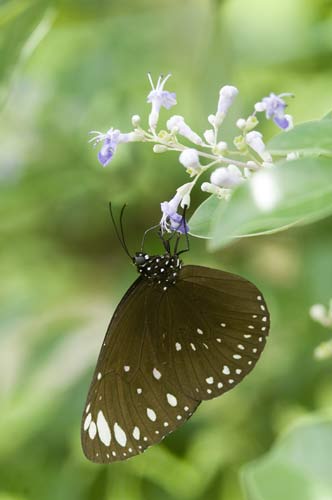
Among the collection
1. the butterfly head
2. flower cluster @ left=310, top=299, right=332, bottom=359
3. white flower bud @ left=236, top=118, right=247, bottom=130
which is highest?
white flower bud @ left=236, top=118, right=247, bottom=130

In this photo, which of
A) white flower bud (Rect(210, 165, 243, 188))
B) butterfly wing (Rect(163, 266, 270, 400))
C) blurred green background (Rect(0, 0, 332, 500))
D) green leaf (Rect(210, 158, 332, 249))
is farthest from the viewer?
blurred green background (Rect(0, 0, 332, 500))

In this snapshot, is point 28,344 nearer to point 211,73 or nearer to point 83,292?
point 83,292

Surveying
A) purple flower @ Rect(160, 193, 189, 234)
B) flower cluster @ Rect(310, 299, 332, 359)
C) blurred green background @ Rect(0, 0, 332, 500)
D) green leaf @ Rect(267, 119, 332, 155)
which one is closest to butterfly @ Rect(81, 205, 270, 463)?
flower cluster @ Rect(310, 299, 332, 359)

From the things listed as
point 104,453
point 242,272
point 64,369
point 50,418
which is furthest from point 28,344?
point 104,453

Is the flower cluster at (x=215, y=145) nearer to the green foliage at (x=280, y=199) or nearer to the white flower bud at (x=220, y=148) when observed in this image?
the white flower bud at (x=220, y=148)

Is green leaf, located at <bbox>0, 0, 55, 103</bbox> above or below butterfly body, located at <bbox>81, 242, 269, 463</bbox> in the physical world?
above

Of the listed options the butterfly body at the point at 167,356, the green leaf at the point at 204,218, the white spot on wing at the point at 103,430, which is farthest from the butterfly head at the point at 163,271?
the green leaf at the point at 204,218

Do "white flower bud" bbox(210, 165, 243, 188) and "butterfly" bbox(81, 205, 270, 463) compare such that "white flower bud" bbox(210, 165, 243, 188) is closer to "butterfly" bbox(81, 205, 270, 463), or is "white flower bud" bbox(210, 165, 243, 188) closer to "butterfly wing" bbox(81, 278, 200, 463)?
"butterfly" bbox(81, 205, 270, 463)
